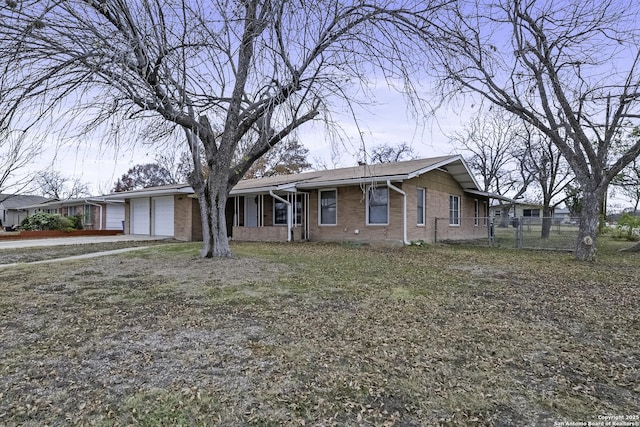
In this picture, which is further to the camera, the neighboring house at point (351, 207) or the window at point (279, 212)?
the window at point (279, 212)

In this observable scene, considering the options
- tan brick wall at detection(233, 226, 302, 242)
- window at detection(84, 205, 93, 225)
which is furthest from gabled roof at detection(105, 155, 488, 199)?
window at detection(84, 205, 93, 225)

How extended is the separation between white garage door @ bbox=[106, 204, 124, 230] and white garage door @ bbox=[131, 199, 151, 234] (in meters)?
4.71

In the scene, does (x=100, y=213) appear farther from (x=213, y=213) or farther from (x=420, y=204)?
(x=420, y=204)

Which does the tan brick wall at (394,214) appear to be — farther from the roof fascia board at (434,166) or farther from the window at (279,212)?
the window at (279,212)

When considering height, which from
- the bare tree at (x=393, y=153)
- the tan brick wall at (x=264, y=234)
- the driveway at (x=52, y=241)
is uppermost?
the bare tree at (x=393, y=153)

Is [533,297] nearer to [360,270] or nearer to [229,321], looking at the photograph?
[360,270]

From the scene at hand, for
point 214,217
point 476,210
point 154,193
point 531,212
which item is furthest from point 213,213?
point 531,212

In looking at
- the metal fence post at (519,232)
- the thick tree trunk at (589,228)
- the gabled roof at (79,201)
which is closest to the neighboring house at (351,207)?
the metal fence post at (519,232)

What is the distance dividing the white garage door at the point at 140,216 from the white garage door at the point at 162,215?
71 centimetres

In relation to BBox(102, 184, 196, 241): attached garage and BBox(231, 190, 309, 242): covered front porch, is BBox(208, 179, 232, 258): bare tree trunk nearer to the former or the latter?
BBox(231, 190, 309, 242): covered front porch

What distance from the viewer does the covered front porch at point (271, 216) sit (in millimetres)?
15258

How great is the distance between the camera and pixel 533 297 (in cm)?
536

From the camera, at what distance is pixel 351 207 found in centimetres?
1420

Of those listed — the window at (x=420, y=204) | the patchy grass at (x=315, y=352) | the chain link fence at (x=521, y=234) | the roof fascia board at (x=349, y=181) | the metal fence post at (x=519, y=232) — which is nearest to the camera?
the patchy grass at (x=315, y=352)
